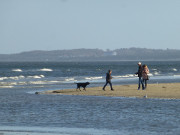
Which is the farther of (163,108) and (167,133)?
(163,108)

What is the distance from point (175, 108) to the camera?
66.2ft

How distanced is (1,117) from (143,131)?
19.5ft

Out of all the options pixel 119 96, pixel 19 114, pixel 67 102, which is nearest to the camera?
pixel 19 114

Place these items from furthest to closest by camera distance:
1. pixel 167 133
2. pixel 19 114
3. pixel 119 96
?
pixel 119 96
pixel 19 114
pixel 167 133

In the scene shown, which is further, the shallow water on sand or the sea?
the shallow water on sand

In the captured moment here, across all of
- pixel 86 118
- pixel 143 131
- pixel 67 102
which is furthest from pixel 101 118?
pixel 67 102

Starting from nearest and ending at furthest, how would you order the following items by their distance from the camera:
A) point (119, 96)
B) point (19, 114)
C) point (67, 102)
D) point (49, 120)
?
point (49, 120), point (19, 114), point (67, 102), point (119, 96)

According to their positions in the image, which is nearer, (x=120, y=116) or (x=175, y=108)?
(x=120, y=116)

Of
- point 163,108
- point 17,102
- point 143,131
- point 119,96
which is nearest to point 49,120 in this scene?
point 143,131

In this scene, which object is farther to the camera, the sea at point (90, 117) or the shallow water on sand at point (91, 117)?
the shallow water on sand at point (91, 117)

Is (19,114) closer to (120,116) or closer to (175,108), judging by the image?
(120,116)

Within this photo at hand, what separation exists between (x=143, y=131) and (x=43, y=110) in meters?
6.68

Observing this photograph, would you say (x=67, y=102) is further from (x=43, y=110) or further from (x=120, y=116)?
(x=120, y=116)

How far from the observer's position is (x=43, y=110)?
20125 millimetres
